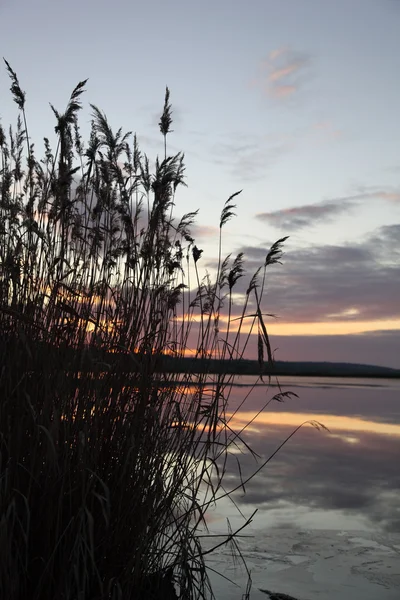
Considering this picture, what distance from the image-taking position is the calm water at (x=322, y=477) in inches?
184

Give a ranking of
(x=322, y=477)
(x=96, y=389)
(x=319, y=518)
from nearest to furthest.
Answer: (x=96, y=389), (x=319, y=518), (x=322, y=477)

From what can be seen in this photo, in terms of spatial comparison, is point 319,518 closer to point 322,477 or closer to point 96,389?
point 322,477

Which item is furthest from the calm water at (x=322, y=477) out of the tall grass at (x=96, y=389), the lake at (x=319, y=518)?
the tall grass at (x=96, y=389)

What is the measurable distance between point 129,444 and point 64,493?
348 millimetres

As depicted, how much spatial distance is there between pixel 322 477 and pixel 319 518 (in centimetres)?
164

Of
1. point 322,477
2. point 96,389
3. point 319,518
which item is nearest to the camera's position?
point 96,389

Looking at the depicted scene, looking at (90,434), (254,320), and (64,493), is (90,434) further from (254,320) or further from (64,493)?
(254,320)

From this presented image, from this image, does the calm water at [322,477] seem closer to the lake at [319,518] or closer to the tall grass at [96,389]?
the lake at [319,518]

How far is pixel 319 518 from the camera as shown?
15.4 feet

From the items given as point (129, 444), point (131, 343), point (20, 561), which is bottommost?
point (20, 561)

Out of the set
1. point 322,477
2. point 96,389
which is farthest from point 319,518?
point 96,389

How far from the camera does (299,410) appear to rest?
12875mm

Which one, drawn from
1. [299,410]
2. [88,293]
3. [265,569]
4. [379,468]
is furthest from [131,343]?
[299,410]

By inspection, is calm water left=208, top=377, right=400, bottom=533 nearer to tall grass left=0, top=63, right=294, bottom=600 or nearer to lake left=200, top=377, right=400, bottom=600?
lake left=200, top=377, right=400, bottom=600
